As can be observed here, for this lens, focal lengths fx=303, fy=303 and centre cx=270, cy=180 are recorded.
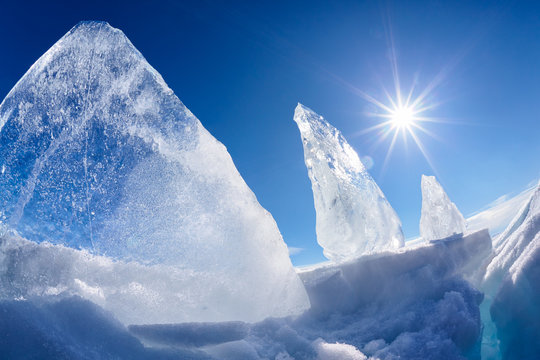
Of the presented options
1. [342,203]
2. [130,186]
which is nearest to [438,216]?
[342,203]

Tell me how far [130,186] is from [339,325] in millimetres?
3161

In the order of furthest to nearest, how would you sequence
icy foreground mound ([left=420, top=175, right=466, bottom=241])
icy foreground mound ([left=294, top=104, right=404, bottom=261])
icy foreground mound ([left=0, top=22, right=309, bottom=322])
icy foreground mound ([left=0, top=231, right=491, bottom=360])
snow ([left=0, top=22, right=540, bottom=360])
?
1. icy foreground mound ([left=420, top=175, right=466, bottom=241])
2. icy foreground mound ([left=294, top=104, right=404, bottom=261])
3. icy foreground mound ([left=0, top=22, right=309, bottom=322])
4. snow ([left=0, top=22, right=540, bottom=360])
5. icy foreground mound ([left=0, top=231, right=491, bottom=360])

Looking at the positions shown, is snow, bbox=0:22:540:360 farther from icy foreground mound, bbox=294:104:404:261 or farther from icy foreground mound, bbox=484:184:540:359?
icy foreground mound, bbox=294:104:404:261

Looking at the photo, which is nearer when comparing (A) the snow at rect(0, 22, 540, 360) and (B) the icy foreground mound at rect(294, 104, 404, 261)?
(A) the snow at rect(0, 22, 540, 360)

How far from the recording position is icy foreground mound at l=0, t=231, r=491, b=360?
2.42 meters

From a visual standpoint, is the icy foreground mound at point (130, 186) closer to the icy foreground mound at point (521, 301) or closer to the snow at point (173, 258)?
the snow at point (173, 258)

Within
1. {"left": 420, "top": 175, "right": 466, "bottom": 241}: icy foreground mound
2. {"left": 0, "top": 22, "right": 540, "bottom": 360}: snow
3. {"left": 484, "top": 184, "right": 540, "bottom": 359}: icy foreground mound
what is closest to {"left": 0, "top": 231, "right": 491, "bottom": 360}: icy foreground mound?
{"left": 0, "top": 22, "right": 540, "bottom": 360}: snow

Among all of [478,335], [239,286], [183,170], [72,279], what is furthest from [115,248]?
[478,335]

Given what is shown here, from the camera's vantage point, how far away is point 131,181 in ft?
12.5

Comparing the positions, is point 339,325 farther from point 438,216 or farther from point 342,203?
point 438,216

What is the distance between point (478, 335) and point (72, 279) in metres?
4.22

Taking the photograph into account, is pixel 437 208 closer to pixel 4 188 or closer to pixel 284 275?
pixel 284 275

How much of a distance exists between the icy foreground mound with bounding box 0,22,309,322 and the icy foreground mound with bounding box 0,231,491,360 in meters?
0.59

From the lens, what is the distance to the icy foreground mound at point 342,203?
6.81 meters
